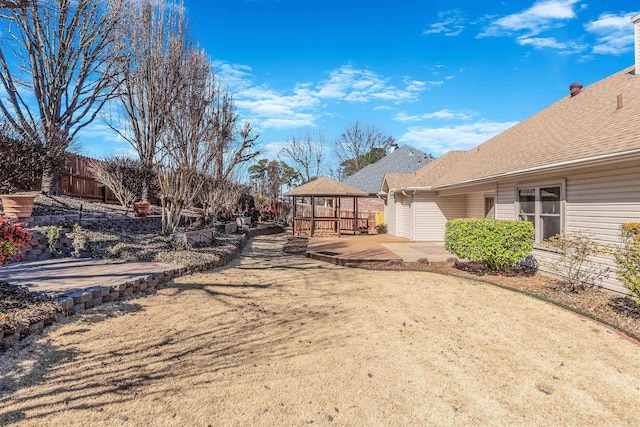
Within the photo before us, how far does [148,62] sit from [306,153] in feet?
87.7

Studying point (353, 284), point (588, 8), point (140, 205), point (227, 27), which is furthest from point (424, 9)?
point (140, 205)

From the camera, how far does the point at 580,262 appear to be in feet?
19.1

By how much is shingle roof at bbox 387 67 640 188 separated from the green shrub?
1503mm

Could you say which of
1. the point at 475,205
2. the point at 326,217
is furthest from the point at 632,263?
the point at 326,217

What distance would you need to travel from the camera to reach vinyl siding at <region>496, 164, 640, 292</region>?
17.9ft

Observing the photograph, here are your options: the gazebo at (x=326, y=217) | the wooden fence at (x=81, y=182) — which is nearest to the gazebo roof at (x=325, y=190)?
the gazebo at (x=326, y=217)

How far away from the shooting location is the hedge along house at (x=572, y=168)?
5.64 metres

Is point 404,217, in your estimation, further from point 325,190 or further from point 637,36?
point 637,36

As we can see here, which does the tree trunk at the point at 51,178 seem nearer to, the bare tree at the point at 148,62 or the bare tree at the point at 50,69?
the bare tree at the point at 50,69

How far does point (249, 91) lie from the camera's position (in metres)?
15.4

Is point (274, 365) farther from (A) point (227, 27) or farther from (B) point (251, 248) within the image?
(A) point (227, 27)

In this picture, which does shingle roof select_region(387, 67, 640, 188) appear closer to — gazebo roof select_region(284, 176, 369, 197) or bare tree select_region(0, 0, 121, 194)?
gazebo roof select_region(284, 176, 369, 197)

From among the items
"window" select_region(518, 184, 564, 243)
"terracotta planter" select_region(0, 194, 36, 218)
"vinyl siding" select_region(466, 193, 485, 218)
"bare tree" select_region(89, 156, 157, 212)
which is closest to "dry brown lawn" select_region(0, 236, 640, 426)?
"window" select_region(518, 184, 564, 243)

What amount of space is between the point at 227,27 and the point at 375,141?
Answer: 95.5 ft
